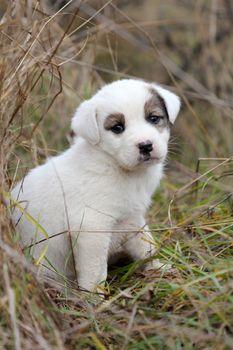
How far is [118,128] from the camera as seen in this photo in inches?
160

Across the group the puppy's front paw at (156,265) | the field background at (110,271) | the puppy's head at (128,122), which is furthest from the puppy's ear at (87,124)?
the puppy's front paw at (156,265)

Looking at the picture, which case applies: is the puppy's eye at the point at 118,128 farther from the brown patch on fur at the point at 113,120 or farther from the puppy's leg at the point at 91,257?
the puppy's leg at the point at 91,257

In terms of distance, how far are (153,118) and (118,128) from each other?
0.22 meters

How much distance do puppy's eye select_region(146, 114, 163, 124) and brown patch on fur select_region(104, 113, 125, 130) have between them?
→ 161 millimetres

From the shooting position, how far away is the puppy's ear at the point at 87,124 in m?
4.07

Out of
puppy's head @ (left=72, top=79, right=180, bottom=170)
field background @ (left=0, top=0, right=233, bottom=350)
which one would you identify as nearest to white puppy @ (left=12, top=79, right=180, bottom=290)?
puppy's head @ (left=72, top=79, right=180, bottom=170)

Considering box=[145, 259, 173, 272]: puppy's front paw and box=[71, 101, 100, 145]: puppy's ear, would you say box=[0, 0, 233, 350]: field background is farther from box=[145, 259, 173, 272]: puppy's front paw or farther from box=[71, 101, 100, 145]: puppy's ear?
box=[71, 101, 100, 145]: puppy's ear

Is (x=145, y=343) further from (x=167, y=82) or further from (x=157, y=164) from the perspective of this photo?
(x=167, y=82)

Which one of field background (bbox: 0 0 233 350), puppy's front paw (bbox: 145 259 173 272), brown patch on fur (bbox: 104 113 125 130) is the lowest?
puppy's front paw (bbox: 145 259 173 272)

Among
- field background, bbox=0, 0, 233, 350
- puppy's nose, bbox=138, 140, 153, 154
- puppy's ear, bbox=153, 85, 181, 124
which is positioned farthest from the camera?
puppy's ear, bbox=153, 85, 181, 124

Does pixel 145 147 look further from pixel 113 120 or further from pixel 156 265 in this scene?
pixel 156 265

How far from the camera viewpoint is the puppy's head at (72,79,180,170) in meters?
3.95

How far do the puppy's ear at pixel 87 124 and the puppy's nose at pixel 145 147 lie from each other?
31 centimetres

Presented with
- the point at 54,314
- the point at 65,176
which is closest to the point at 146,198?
the point at 65,176
